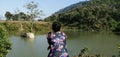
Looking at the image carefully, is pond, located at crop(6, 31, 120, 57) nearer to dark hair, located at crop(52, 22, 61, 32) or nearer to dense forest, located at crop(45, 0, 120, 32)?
dark hair, located at crop(52, 22, 61, 32)

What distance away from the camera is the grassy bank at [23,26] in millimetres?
46500

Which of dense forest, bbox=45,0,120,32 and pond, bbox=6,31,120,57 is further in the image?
dense forest, bbox=45,0,120,32

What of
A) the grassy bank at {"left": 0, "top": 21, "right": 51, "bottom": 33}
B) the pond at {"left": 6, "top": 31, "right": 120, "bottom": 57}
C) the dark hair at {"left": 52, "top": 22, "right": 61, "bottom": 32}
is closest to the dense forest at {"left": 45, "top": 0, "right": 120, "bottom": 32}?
the grassy bank at {"left": 0, "top": 21, "right": 51, "bottom": 33}

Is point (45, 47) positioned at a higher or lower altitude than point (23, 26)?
higher

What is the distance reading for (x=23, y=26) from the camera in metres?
49.1

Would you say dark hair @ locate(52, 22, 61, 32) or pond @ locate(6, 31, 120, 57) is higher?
dark hair @ locate(52, 22, 61, 32)

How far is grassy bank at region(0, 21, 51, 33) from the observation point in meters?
46.5

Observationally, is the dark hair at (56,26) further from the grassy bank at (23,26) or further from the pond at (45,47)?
the grassy bank at (23,26)

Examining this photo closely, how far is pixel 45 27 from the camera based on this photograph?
171 feet

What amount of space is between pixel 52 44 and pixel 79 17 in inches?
2240

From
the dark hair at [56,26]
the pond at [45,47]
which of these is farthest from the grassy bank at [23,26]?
the dark hair at [56,26]

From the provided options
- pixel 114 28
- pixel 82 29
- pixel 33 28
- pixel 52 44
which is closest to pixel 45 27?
pixel 33 28

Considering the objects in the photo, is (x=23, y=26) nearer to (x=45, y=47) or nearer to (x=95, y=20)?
(x=95, y=20)

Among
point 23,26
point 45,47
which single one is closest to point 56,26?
point 45,47
